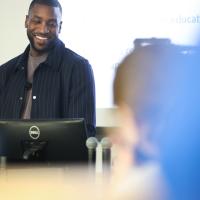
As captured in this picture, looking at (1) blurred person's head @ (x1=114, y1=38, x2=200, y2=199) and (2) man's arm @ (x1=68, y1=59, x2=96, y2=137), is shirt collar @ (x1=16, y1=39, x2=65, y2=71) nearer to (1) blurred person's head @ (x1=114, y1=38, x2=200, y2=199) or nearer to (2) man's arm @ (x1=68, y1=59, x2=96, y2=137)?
(2) man's arm @ (x1=68, y1=59, x2=96, y2=137)

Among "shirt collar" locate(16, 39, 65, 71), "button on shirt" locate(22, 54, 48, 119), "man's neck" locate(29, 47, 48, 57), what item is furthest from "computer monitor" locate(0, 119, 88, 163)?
"man's neck" locate(29, 47, 48, 57)

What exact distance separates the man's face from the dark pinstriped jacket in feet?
0.28

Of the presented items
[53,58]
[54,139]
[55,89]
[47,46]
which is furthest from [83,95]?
[54,139]

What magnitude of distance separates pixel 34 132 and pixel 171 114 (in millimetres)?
1007

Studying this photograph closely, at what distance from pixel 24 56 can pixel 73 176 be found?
7.40 feet

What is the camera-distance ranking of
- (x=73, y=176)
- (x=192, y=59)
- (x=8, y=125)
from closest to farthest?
1. (x=192, y=59)
2. (x=73, y=176)
3. (x=8, y=125)

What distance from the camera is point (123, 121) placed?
2.91 ft

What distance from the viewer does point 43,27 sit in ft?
10.1

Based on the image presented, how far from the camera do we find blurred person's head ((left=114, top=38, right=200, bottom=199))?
73cm

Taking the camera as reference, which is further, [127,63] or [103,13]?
[103,13]

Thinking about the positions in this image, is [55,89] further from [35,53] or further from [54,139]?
[54,139]

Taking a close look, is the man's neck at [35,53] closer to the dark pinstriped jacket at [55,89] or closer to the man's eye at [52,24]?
the dark pinstriped jacket at [55,89]

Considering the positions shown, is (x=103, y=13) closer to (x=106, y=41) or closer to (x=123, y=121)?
(x=106, y=41)

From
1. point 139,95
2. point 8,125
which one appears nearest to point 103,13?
point 8,125
